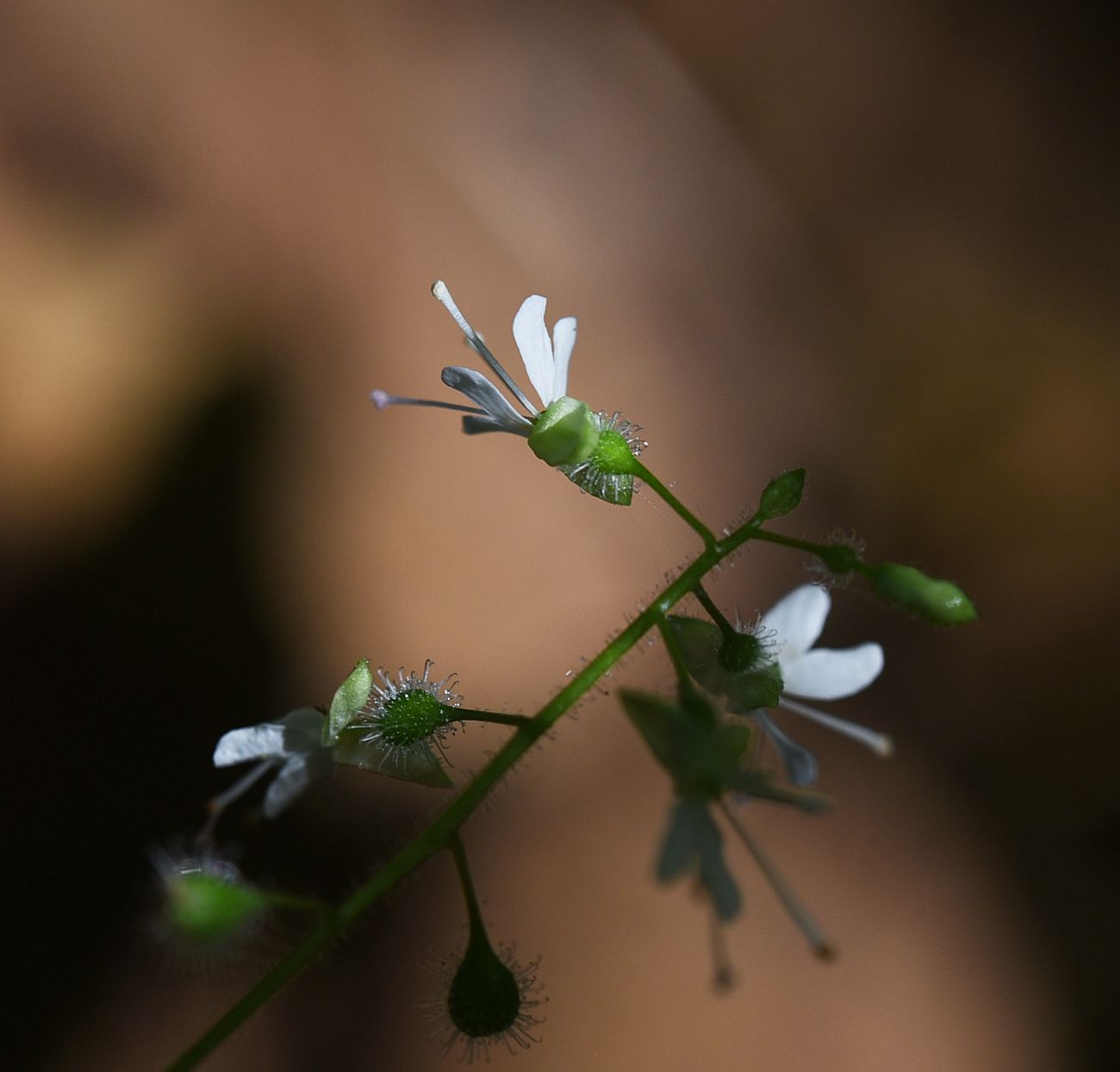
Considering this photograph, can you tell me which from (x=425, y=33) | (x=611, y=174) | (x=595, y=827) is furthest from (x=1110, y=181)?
(x=595, y=827)

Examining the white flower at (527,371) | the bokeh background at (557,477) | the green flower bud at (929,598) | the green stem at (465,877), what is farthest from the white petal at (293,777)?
the bokeh background at (557,477)

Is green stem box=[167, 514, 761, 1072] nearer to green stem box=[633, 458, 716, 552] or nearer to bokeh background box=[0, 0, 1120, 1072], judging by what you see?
green stem box=[633, 458, 716, 552]

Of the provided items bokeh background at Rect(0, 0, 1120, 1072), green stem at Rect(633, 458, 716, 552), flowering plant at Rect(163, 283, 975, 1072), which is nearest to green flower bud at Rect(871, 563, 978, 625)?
flowering plant at Rect(163, 283, 975, 1072)

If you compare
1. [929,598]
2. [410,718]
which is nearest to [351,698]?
[410,718]

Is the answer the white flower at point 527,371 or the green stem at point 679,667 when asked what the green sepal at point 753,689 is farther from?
the white flower at point 527,371

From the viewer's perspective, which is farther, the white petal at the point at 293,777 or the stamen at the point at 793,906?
the white petal at the point at 293,777
